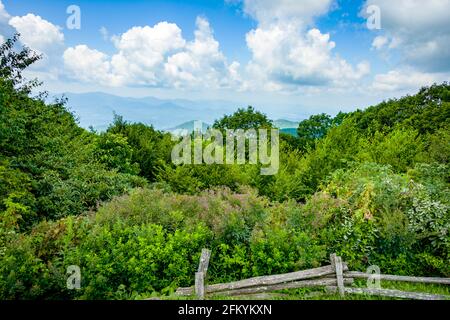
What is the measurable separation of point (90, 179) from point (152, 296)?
8268 mm

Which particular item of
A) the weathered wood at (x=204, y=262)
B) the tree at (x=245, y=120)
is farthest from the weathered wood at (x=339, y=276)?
the tree at (x=245, y=120)

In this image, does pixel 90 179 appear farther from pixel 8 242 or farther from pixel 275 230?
pixel 275 230

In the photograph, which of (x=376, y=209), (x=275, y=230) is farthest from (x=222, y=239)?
(x=376, y=209)

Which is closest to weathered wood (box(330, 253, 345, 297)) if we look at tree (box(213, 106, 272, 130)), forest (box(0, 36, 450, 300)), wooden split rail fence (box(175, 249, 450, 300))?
wooden split rail fence (box(175, 249, 450, 300))

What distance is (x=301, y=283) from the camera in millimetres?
6520

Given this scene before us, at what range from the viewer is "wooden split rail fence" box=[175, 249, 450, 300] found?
6.20 m

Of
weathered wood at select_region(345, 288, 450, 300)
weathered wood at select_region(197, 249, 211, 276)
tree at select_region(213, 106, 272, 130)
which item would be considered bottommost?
weathered wood at select_region(345, 288, 450, 300)

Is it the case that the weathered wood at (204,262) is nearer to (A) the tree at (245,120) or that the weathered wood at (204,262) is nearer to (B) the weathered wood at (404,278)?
(B) the weathered wood at (404,278)

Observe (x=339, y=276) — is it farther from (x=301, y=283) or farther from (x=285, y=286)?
(x=285, y=286)

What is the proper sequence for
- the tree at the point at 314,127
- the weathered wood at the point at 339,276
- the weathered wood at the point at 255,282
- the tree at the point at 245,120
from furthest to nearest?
the tree at the point at 314,127 → the tree at the point at 245,120 → the weathered wood at the point at 339,276 → the weathered wood at the point at 255,282

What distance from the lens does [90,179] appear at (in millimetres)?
13031

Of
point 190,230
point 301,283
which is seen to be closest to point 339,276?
point 301,283

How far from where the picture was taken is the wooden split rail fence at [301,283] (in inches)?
244

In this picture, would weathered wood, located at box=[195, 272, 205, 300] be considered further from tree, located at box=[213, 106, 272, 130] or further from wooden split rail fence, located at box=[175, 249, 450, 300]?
tree, located at box=[213, 106, 272, 130]
